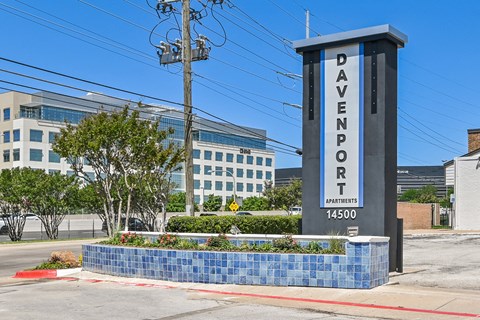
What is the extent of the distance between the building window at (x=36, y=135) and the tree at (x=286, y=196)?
110 ft

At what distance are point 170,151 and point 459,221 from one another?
105ft

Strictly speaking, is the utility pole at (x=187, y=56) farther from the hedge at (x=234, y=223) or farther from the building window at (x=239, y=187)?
the building window at (x=239, y=187)

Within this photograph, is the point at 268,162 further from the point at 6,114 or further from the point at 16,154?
the point at 16,154

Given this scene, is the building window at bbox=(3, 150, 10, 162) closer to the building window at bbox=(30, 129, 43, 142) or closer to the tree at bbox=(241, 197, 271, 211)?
the building window at bbox=(30, 129, 43, 142)

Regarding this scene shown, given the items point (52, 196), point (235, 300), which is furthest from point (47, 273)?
point (52, 196)

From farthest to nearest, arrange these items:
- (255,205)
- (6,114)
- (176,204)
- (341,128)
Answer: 1. (255,205)
2. (6,114)
3. (176,204)
4. (341,128)

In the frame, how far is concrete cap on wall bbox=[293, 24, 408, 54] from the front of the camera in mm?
15820

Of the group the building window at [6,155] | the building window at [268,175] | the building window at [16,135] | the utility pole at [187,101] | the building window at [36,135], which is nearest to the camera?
the utility pole at [187,101]

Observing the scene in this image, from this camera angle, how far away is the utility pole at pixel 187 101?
25.2m

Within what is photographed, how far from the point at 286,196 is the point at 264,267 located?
72.9 metres

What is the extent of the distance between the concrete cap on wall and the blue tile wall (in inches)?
207

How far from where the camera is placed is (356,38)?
16.1 metres

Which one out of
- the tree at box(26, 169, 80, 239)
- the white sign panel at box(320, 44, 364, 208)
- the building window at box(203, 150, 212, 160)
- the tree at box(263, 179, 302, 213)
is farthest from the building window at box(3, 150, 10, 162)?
the white sign panel at box(320, 44, 364, 208)

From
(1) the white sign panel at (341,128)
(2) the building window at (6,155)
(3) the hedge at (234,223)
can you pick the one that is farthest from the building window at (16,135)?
(1) the white sign panel at (341,128)
